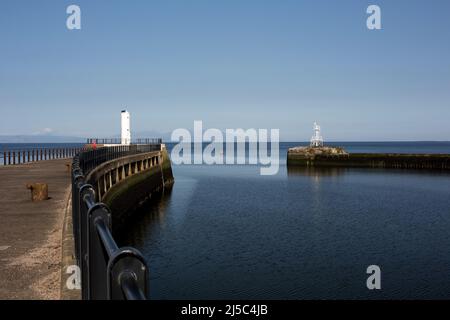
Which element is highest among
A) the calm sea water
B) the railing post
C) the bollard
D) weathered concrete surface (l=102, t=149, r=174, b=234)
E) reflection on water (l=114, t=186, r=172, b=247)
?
the railing post

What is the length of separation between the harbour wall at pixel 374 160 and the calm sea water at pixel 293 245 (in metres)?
40.7

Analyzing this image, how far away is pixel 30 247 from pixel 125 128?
55218 mm

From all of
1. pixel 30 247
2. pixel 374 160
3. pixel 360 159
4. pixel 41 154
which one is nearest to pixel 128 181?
pixel 41 154

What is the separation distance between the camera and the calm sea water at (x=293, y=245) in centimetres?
1727

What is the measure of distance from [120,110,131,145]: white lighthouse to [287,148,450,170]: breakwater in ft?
131

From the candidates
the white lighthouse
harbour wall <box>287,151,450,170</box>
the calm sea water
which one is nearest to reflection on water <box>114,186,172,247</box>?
the calm sea water

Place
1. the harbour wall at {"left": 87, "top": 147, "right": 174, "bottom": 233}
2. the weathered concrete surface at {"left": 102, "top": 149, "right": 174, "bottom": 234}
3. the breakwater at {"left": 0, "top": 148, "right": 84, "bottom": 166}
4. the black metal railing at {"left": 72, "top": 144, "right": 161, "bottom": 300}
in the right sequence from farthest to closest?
the breakwater at {"left": 0, "top": 148, "right": 84, "bottom": 166}
the weathered concrete surface at {"left": 102, "top": 149, "right": 174, "bottom": 234}
the harbour wall at {"left": 87, "top": 147, "right": 174, "bottom": 233}
the black metal railing at {"left": 72, "top": 144, "right": 161, "bottom": 300}

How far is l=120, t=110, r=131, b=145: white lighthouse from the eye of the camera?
203 ft

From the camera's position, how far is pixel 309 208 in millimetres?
37375

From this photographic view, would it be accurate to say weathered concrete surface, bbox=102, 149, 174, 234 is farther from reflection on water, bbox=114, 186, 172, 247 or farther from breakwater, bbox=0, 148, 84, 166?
breakwater, bbox=0, 148, 84, 166

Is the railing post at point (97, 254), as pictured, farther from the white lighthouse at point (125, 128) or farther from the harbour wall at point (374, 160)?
the harbour wall at point (374, 160)
